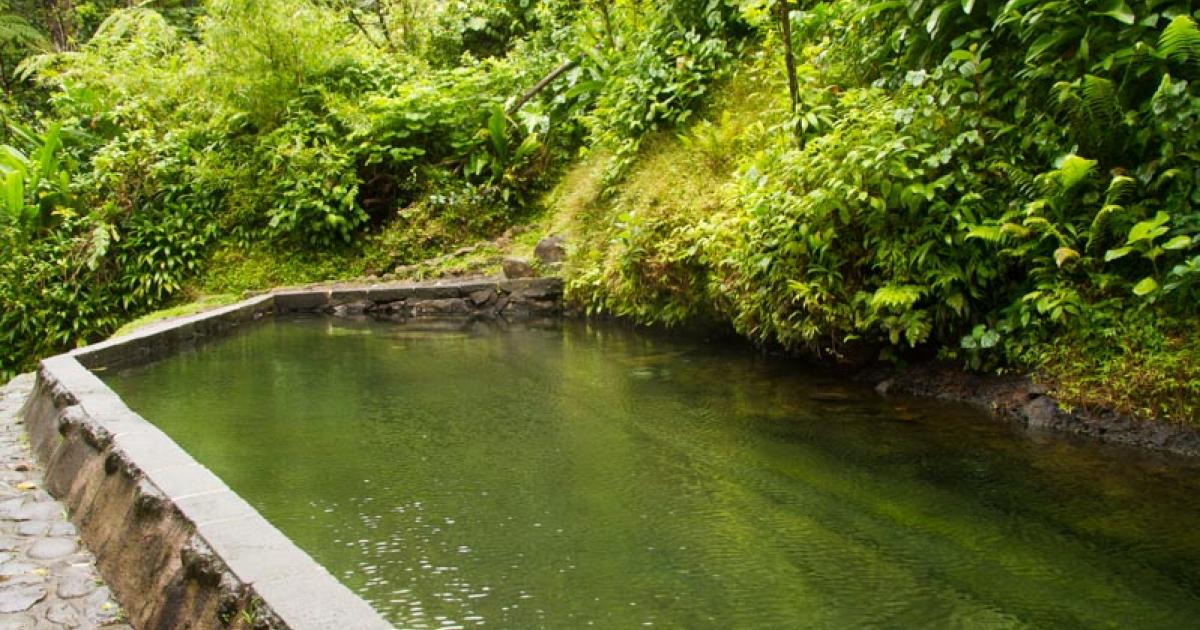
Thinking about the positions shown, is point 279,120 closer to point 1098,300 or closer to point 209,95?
point 209,95

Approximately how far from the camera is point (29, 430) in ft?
17.9

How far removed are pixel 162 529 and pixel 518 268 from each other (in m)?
7.91

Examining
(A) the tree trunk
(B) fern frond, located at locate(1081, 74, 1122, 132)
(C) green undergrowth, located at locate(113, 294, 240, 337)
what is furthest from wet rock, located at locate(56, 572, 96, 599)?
(C) green undergrowth, located at locate(113, 294, 240, 337)

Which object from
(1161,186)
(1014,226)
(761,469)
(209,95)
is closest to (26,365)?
(209,95)

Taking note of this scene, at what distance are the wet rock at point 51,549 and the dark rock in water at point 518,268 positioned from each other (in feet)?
24.3

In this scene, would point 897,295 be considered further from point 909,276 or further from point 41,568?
point 41,568

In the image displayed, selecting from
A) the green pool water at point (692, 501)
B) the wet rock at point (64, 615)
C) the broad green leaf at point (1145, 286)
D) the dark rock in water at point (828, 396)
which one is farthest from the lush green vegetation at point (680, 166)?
the wet rock at point (64, 615)

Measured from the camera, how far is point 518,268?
11.0m

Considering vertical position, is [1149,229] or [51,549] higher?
[1149,229]

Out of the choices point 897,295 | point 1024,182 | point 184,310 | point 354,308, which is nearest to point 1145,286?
point 1024,182

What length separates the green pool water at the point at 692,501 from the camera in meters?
3.16

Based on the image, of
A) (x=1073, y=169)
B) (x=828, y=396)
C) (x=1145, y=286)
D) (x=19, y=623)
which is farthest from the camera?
(x=828, y=396)

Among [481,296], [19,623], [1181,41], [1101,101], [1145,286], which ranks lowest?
[481,296]

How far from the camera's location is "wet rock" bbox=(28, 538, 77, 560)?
3.61 metres
